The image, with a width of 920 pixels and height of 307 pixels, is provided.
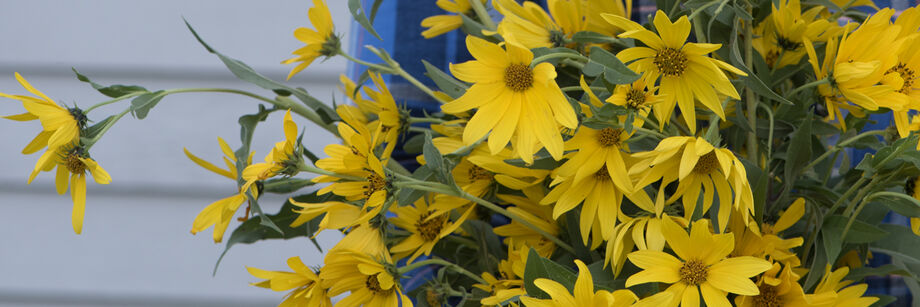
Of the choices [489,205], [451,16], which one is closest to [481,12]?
[451,16]

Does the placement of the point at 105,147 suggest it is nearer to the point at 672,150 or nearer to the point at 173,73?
the point at 173,73

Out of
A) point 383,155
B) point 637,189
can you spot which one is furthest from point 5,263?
point 637,189

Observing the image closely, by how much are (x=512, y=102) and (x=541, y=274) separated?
64mm

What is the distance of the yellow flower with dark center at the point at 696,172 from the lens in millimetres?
223

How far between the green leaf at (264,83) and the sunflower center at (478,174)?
0.27 feet

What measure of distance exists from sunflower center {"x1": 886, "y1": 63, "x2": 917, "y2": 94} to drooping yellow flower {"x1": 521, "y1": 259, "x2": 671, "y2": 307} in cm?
14

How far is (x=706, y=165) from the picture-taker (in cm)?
25

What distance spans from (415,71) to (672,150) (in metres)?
0.36

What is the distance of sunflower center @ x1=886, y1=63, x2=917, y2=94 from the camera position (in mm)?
280

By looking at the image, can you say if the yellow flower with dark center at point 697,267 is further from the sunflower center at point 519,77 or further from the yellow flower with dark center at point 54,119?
the yellow flower with dark center at point 54,119

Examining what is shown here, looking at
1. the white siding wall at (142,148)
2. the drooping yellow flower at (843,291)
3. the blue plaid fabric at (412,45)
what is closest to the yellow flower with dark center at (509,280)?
the drooping yellow flower at (843,291)

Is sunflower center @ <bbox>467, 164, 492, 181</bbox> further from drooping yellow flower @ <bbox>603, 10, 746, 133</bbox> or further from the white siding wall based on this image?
the white siding wall

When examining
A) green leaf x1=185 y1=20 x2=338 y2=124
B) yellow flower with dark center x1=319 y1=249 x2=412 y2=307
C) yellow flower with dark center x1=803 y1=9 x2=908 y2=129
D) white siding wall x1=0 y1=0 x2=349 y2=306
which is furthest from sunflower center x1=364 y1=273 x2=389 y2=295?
white siding wall x1=0 y1=0 x2=349 y2=306

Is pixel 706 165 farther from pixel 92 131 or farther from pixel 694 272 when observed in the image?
pixel 92 131
